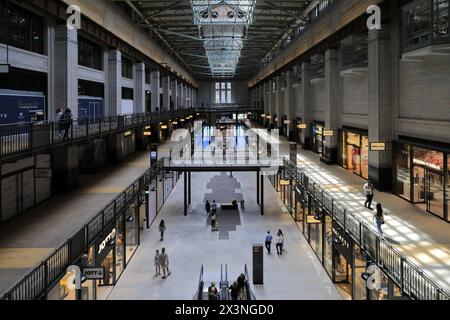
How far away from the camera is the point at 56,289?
9.21 m

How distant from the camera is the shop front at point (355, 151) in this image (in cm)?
2431

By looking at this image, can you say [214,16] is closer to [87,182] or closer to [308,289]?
[87,182]

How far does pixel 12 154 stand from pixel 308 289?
35.7ft

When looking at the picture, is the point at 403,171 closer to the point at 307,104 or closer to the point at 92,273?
the point at 92,273

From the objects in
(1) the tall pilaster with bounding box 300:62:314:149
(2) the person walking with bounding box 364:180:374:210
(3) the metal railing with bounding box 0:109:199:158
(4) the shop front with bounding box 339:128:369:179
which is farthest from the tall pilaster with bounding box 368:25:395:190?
(1) the tall pilaster with bounding box 300:62:314:149

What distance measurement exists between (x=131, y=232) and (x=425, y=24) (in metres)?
15.4

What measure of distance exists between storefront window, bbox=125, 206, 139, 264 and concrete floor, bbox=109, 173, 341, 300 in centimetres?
39

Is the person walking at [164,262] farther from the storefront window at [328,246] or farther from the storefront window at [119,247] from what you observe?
the storefront window at [328,246]

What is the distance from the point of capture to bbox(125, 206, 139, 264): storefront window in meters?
18.8

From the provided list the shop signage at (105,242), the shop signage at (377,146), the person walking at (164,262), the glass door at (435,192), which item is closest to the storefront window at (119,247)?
the shop signage at (105,242)

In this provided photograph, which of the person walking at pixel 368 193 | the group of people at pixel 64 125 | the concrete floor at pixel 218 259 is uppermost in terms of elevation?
the group of people at pixel 64 125

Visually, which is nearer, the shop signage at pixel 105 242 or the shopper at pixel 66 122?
the shop signage at pixel 105 242

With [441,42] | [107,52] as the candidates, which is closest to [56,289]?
[441,42]

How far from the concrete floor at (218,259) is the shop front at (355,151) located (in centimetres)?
517
